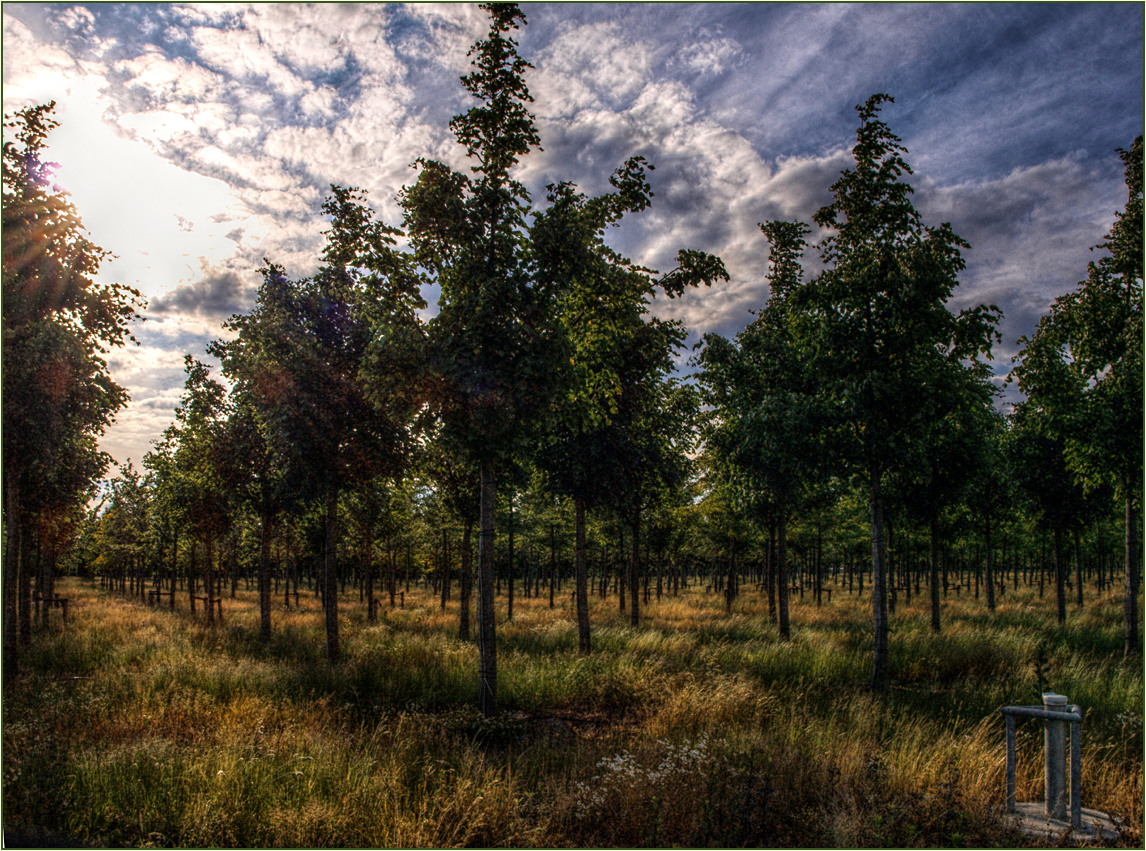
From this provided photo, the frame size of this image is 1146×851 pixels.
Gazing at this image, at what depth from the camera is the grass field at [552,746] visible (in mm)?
4754

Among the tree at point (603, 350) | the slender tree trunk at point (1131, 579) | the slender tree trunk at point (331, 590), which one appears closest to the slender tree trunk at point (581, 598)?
the tree at point (603, 350)

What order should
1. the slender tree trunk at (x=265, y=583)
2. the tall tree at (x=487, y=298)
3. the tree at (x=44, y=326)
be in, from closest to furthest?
the tall tree at (x=487, y=298) < the tree at (x=44, y=326) < the slender tree trunk at (x=265, y=583)

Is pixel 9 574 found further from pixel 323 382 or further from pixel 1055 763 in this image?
pixel 1055 763

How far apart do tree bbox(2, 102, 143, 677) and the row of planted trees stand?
31 centimetres

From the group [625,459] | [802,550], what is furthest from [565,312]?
[802,550]

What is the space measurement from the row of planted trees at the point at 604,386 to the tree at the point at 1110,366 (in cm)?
6

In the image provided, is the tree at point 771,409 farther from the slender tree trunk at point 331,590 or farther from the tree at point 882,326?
the slender tree trunk at point 331,590

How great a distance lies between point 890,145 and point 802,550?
34935mm

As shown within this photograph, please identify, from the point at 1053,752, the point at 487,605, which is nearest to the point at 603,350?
the point at 487,605

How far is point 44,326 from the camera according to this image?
9.27 metres

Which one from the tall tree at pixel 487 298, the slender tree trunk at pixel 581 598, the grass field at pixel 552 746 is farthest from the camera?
the slender tree trunk at pixel 581 598

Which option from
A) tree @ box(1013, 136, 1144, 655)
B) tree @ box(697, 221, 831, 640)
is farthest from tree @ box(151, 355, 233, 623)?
tree @ box(1013, 136, 1144, 655)

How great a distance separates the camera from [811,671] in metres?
10.7

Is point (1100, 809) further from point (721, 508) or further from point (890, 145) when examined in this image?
point (721, 508)
